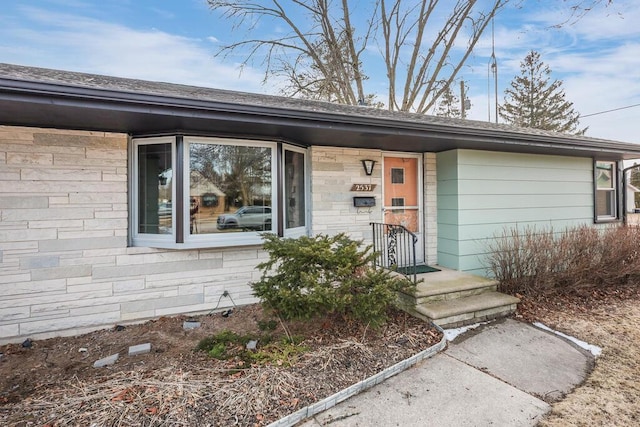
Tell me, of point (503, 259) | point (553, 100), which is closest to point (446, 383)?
point (503, 259)

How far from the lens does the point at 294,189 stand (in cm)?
482

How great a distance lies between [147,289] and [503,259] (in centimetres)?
504

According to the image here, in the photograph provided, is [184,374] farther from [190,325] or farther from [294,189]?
[294,189]

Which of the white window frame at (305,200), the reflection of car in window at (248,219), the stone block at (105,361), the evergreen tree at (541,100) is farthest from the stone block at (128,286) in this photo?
the evergreen tree at (541,100)

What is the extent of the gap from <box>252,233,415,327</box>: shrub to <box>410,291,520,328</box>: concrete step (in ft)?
2.72

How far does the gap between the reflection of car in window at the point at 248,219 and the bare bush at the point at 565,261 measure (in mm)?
3595

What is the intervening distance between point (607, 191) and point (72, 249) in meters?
10.2

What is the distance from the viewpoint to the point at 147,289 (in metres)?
4.01

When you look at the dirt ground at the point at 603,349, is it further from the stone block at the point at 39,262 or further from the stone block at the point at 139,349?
the stone block at the point at 39,262

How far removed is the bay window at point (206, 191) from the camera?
3975mm

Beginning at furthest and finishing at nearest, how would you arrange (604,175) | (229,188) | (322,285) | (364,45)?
(364,45), (604,175), (229,188), (322,285)

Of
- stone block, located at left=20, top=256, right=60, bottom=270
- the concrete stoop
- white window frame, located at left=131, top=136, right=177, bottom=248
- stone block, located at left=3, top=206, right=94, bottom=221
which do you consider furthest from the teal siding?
stone block, located at left=20, top=256, right=60, bottom=270

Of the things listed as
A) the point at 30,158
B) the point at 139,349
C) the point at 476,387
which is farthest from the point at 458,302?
the point at 30,158

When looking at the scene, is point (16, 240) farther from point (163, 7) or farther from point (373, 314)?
point (163, 7)
